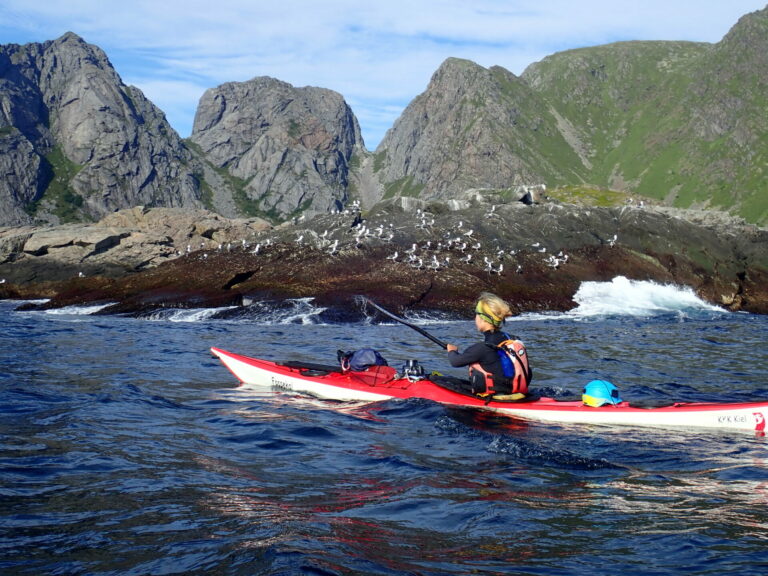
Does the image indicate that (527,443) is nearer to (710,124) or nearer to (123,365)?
(123,365)

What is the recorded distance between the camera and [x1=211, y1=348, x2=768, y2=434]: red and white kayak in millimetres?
9992

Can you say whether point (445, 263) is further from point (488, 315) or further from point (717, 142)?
point (717, 142)

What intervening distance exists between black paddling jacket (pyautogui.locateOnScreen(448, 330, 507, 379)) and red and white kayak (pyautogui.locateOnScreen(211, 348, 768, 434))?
0.58m

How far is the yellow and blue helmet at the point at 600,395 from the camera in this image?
10.5 meters

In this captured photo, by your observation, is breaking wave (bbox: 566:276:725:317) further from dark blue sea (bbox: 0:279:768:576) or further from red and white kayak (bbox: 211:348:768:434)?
red and white kayak (bbox: 211:348:768:434)

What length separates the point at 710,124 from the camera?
18525cm

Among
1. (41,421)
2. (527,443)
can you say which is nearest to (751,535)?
(527,443)

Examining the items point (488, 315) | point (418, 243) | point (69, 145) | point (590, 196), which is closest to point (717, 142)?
point (590, 196)

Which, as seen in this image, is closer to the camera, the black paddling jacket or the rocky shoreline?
the black paddling jacket

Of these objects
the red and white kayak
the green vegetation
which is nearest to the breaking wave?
the red and white kayak

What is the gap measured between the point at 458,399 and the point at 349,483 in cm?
452

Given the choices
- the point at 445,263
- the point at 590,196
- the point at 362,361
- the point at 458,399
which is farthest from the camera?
the point at 590,196

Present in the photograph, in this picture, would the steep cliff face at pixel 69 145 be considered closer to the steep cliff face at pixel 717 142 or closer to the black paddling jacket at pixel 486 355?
the steep cliff face at pixel 717 142

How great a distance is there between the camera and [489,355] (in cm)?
1098
